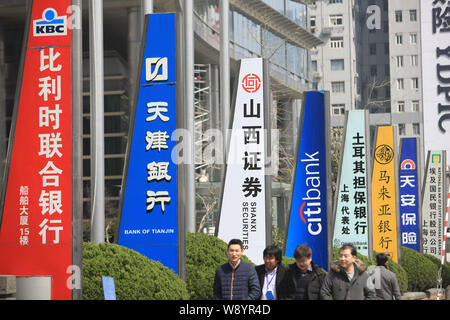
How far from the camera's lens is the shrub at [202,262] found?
12.8 meters

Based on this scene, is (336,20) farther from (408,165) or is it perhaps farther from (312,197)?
(312,197)

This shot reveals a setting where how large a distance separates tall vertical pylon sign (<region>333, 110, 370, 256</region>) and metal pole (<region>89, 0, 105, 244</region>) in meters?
5.90

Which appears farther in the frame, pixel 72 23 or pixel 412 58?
pixel 412 58

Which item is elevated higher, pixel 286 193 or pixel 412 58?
pixel 412 58

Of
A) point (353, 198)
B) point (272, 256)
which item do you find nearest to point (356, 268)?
point (272, 256)

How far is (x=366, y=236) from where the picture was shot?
19516 millimetres

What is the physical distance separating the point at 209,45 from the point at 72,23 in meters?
22.8

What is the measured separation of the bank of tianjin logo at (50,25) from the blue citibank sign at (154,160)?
3299 mm

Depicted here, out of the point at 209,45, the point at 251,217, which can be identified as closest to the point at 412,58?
the point at 209,45

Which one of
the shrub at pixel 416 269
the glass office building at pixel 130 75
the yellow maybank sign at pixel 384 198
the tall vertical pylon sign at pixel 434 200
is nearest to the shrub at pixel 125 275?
the glass office building at pixel 130 75

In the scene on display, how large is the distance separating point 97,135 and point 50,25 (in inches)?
312

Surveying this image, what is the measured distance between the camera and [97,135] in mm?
16688

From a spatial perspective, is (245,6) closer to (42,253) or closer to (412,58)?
(42,253)

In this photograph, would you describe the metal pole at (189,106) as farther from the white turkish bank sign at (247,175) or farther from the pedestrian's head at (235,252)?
the pedestrian's head at (235,252)
